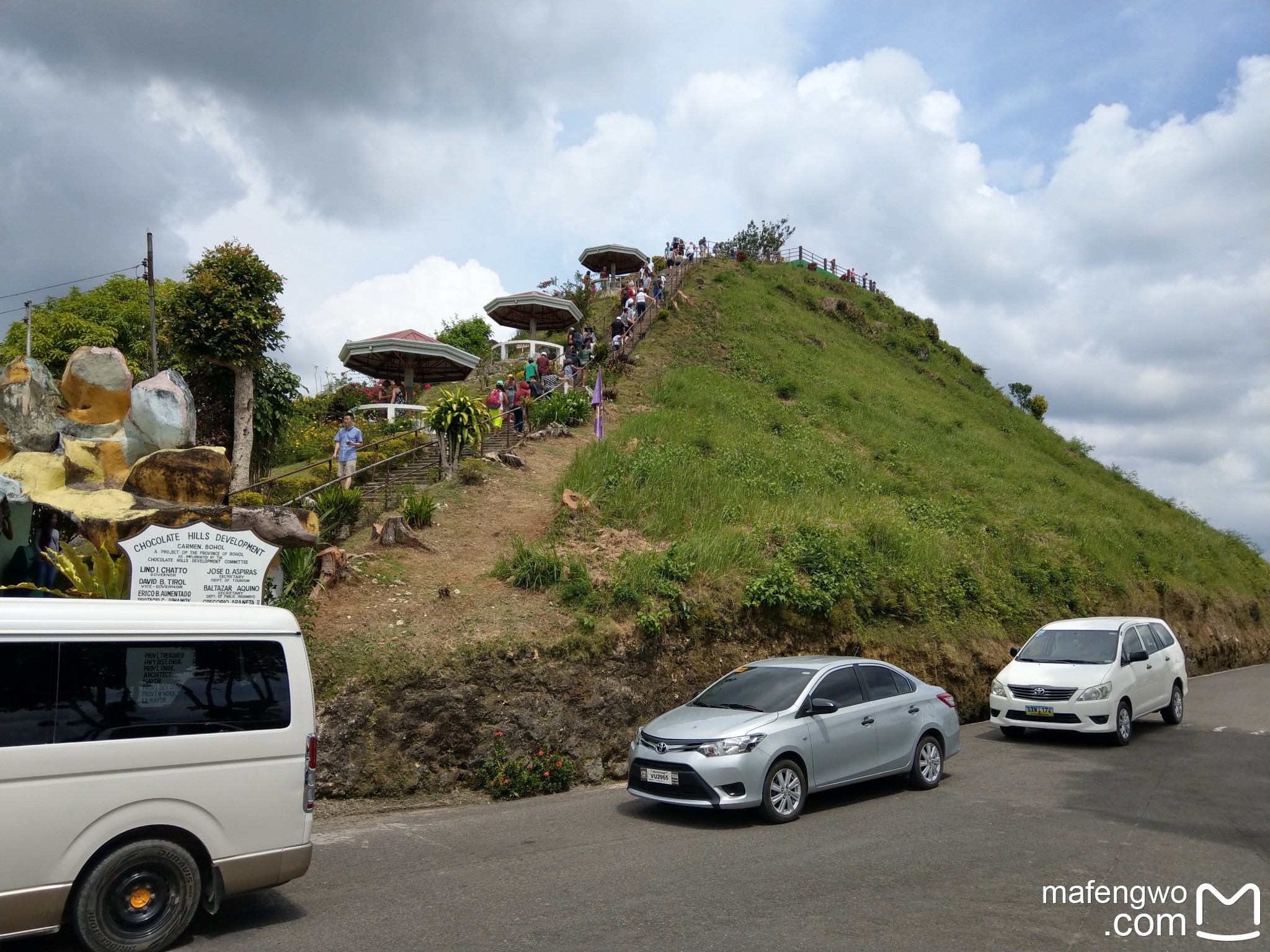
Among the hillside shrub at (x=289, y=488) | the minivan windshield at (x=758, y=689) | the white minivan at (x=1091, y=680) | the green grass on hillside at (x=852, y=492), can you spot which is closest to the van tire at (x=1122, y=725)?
the white minivan at (x=1091, y=680)

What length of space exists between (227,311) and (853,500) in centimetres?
1361

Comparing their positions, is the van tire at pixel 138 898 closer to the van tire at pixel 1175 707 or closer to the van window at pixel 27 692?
the van window at pixel 27 692

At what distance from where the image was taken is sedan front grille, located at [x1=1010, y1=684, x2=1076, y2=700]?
12352mm

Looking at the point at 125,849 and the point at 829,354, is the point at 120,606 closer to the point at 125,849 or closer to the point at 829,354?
the point at 125,849

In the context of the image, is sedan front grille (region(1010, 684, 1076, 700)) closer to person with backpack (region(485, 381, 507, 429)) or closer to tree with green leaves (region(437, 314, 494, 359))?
person with backpack (region(485, 381, 507, 429))

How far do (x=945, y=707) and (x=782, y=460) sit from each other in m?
11.3

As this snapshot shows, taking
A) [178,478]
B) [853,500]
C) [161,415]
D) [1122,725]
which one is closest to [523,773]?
[178,478]

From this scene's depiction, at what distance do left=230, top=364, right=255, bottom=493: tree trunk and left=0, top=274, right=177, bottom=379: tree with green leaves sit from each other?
17326mm

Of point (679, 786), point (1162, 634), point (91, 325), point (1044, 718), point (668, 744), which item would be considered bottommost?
point (1044, 718)

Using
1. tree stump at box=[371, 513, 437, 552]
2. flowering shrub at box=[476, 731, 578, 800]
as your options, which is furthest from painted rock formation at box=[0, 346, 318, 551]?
flowering shrub at box=[476, 731, 578, 800]

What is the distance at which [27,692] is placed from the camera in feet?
16.2

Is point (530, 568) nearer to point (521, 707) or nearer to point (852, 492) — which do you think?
point (521, 707)

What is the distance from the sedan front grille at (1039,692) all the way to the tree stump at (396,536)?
354 inches

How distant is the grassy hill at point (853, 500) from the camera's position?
48.1 feet
